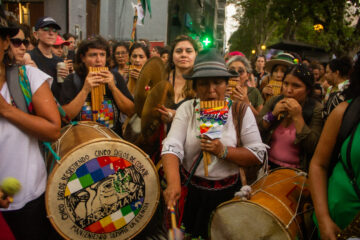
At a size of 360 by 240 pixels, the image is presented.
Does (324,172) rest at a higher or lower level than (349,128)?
lower

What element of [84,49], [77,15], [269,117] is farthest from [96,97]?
[77,15]

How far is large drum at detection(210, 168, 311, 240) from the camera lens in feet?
6.41

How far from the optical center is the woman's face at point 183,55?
144 inches

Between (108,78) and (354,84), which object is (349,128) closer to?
(354,84)

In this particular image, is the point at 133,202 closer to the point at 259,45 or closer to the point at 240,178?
the point at 240,178

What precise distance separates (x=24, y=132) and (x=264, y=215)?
171 centimetres

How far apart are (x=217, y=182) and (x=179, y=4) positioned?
887 inches

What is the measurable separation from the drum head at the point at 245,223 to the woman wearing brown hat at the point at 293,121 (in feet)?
3.87

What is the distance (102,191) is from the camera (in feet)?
7.99

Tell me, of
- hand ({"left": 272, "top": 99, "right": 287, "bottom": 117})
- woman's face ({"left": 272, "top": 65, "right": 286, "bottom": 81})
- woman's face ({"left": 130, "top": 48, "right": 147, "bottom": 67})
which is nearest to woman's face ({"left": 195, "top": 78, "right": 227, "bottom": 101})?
hand ({"left": 272, "top": 99, "right": 287, "bottom": 117})

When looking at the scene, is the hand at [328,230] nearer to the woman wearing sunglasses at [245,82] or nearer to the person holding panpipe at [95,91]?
the person holding panpipe at [95,91]

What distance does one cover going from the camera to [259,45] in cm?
3609

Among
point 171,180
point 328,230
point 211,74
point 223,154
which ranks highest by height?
point 211,74

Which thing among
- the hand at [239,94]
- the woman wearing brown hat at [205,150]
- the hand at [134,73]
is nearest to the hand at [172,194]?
the woman wearing brown hat at [205,150]
